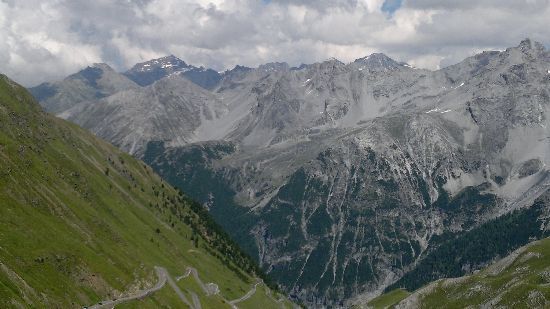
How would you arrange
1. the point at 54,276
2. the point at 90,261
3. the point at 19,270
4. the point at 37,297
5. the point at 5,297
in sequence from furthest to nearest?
the point at 90,261, the point at 54,276, the point at 19,270, the point at 37,297, the point at 5,297

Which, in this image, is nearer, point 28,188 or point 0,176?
point 0,176

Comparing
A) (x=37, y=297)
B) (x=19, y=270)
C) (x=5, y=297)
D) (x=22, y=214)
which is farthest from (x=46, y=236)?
(x=5, y=297)

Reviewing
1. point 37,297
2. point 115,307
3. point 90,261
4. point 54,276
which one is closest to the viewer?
point 37,297

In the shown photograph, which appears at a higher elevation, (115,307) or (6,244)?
(6,244)

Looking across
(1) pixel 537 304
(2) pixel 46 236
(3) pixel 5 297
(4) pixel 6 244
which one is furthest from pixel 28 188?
(1) pixel 537 304

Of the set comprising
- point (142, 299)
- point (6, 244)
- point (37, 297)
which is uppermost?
point (6, 244)

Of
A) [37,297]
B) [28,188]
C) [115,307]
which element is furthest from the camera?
[28,188]

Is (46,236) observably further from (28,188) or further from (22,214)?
(28,188)

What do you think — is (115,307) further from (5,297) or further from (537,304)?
(537,304)

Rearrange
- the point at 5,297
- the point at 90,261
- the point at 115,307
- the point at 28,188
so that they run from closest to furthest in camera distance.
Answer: the point at 5,297, the point at 115,307, the point at 90,261, the point at 28,188
